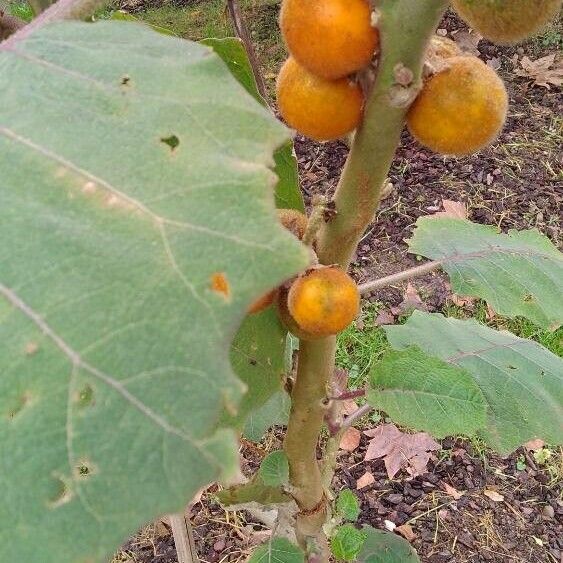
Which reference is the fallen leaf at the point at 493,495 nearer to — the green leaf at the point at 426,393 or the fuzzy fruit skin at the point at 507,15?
the green leaf at the point at 426,393

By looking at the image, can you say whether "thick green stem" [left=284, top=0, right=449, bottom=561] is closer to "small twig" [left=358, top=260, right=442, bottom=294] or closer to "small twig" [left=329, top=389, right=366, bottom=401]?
"small twig" [left=329, top=389, right=366, bottom=401]

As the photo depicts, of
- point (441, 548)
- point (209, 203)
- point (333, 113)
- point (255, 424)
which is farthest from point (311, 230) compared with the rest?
point (441, 548)

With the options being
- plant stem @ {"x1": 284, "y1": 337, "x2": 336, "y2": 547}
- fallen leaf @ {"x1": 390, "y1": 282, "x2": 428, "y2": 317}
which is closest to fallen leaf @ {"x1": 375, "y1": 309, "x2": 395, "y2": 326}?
fallen leaf @ {"x1": 390, "y1": 282, "x2": 428, "y2": 317}

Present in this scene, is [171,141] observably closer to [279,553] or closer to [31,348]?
[31,348]

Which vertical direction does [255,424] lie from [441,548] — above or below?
above

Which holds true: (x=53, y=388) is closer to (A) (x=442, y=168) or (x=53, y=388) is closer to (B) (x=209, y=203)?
(B) (x=209, y=203)

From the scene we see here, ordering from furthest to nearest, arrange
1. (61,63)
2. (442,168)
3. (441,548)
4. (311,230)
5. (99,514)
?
(442,168) → (441,548) → (311,230) → (61,63) → (99,514)

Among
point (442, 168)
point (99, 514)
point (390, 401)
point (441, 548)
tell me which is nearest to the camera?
point (99, 514)
